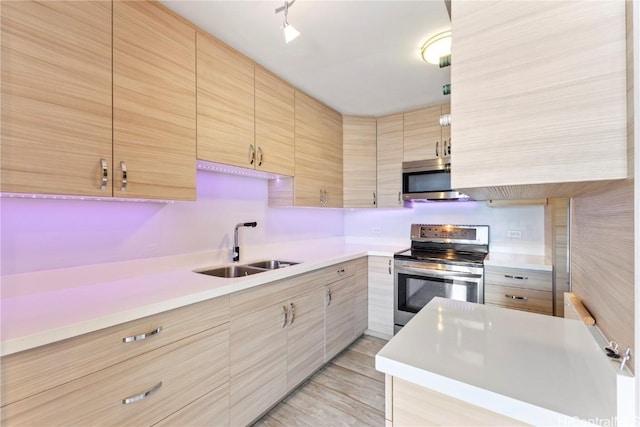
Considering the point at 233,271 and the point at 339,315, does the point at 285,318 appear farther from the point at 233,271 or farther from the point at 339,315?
the point at 339,315

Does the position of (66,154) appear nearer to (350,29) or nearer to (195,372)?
(195,372)

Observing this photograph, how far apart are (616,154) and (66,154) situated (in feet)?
5.75

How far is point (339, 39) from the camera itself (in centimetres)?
169

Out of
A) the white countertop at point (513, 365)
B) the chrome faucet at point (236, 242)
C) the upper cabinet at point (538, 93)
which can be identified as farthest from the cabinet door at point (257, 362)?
the upper cabinet at point (538, 93)

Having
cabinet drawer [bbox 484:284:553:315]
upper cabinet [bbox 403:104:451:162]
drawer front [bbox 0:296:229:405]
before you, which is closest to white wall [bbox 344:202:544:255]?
upper cabinet [bbox 403:104:451:162]

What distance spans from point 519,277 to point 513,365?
1.81m

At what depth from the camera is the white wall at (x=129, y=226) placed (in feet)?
4.08

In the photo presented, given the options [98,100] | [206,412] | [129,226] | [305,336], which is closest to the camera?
[98,100]

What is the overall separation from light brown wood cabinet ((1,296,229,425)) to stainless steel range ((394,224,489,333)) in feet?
5.78

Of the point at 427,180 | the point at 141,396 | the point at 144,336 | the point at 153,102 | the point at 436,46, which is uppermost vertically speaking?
the point at 436,46

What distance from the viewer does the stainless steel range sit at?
90.7 inches

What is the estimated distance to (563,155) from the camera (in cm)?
57

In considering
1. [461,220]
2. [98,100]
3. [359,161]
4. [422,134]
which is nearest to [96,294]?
[98,100]

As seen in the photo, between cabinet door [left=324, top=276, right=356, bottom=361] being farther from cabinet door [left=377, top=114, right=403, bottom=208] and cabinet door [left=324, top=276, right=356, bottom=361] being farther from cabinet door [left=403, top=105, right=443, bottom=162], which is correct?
cabinet door [left=403, top=105, right=443, bottom=162]
